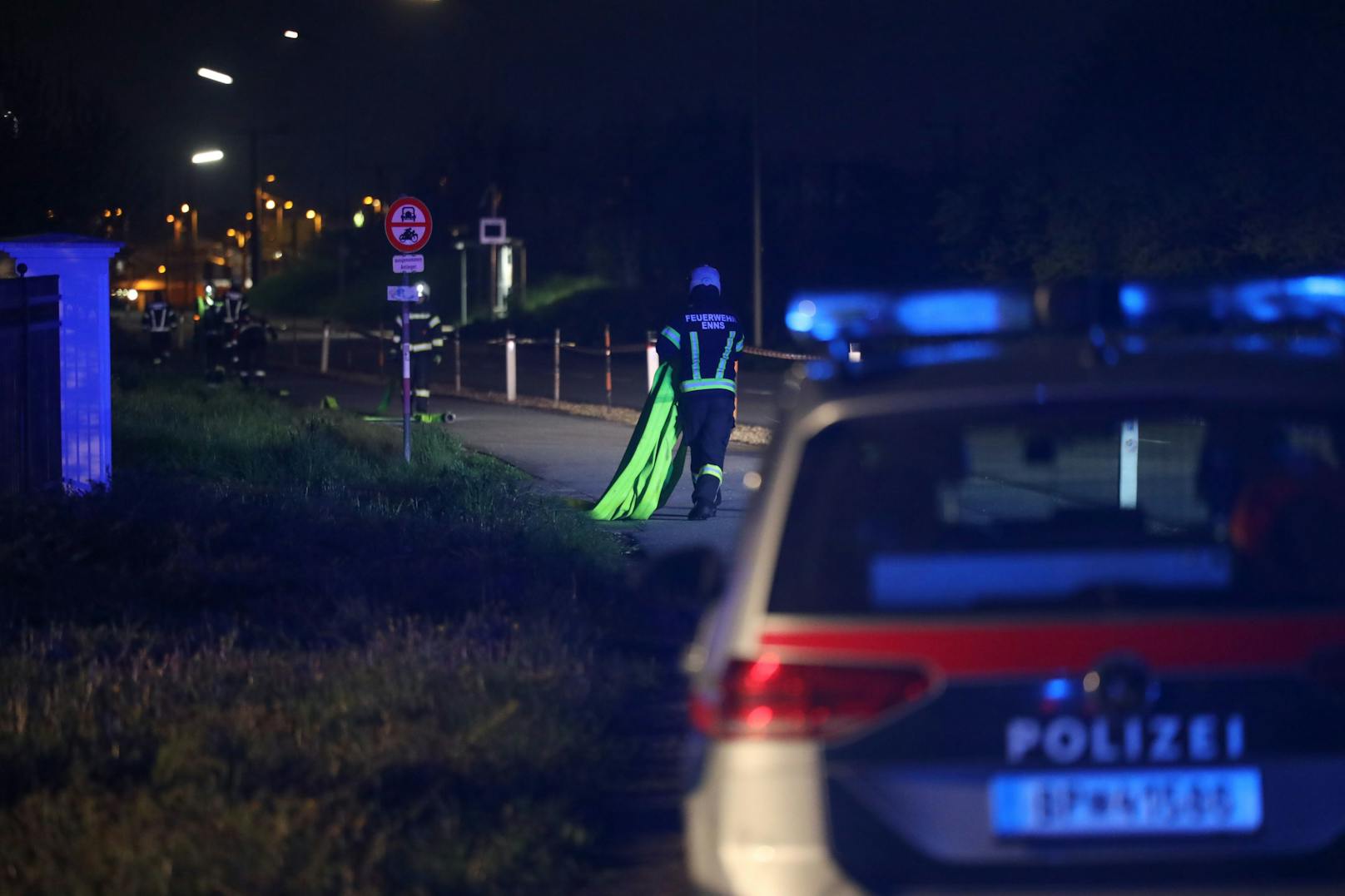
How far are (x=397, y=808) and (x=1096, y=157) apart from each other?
45.3m

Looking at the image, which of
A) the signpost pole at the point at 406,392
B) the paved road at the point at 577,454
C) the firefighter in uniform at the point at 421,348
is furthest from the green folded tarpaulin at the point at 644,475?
the firefighter in uniform at the point at 421,348

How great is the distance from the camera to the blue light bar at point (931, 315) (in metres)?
3.88

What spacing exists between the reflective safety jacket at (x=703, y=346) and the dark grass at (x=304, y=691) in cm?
127

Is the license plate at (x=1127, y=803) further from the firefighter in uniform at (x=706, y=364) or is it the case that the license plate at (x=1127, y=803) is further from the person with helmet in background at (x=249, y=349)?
the person with helmet in background at (x=249, y=349)

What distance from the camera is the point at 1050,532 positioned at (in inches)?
158

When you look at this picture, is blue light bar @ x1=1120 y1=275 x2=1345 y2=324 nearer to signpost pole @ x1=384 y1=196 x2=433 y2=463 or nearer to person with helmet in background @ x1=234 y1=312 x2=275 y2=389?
signpost pole @ x1=384 y1=196 x2=433 y2=463

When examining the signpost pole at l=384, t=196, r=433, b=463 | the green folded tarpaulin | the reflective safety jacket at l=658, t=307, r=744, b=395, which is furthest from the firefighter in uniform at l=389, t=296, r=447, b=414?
the reflective safety jacket at l=658, t=307, r=744, b=395

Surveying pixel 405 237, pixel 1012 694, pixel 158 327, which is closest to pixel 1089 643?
pixel 1012 694

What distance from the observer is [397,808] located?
544 cm

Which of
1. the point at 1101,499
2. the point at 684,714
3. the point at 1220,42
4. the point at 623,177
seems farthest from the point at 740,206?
the point at 684,714

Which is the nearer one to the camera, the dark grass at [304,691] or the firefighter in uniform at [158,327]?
the dark grass at [304,691]

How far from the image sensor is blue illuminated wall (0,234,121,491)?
13.5m

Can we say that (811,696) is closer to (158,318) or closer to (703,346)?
(703,346)

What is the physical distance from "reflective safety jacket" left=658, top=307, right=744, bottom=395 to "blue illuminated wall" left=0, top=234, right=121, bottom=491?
167 inches
